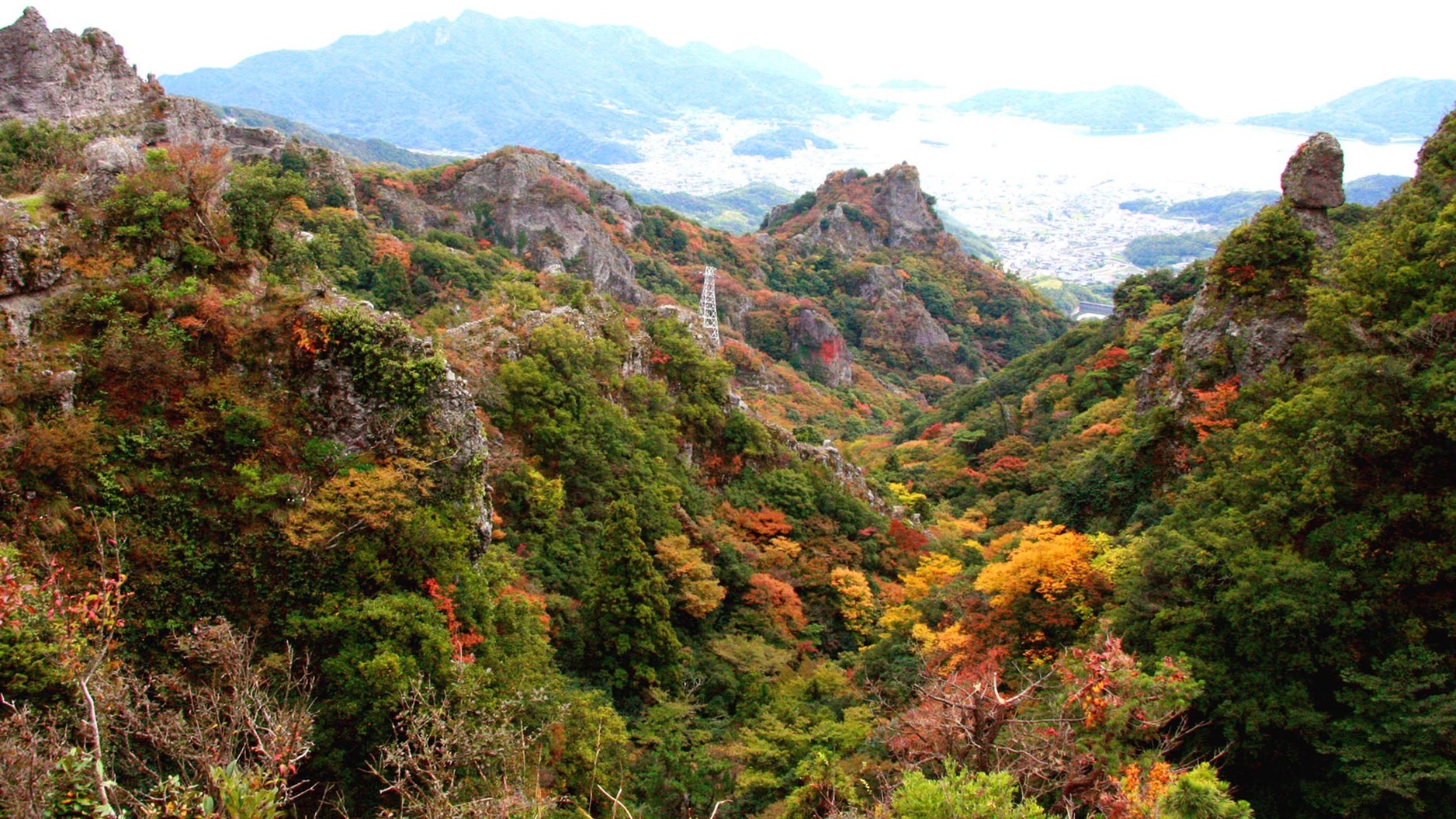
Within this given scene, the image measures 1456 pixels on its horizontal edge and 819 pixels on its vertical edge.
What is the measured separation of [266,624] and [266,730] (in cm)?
324

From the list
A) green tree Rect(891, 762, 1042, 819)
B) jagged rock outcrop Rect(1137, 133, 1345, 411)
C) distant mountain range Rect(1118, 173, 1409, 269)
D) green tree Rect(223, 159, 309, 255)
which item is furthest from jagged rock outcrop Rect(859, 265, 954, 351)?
distant mountain range Rect(1118, 173, 1409, 269)

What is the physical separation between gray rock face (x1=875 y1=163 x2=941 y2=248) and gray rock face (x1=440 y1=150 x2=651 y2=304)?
49.2 meters

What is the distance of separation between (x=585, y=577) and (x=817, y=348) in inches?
2180

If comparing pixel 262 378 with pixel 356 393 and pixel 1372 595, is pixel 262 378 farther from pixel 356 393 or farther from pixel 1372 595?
pixel 1372 595

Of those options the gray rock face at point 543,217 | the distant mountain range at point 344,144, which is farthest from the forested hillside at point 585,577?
the distant mountain range at point 344,144

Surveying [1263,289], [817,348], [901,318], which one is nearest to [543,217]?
[817,348]

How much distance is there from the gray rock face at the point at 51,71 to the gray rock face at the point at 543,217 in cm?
2362

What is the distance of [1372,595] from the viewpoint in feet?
37.2

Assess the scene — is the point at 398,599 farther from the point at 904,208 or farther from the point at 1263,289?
the point at 904,208

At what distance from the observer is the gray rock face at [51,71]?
108ft

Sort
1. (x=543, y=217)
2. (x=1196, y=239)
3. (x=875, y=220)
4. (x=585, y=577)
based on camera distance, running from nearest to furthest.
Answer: (x=585, y=577) → (x=543, y=217) → (x=875, y=220) → (x=1196, y=239)

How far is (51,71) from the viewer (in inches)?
1330

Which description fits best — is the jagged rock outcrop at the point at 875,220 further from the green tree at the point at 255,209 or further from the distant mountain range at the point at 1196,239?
the distant mountain range at the point at 1196,239

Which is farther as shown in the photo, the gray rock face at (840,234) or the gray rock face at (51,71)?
the gray rock face at (840,234)
